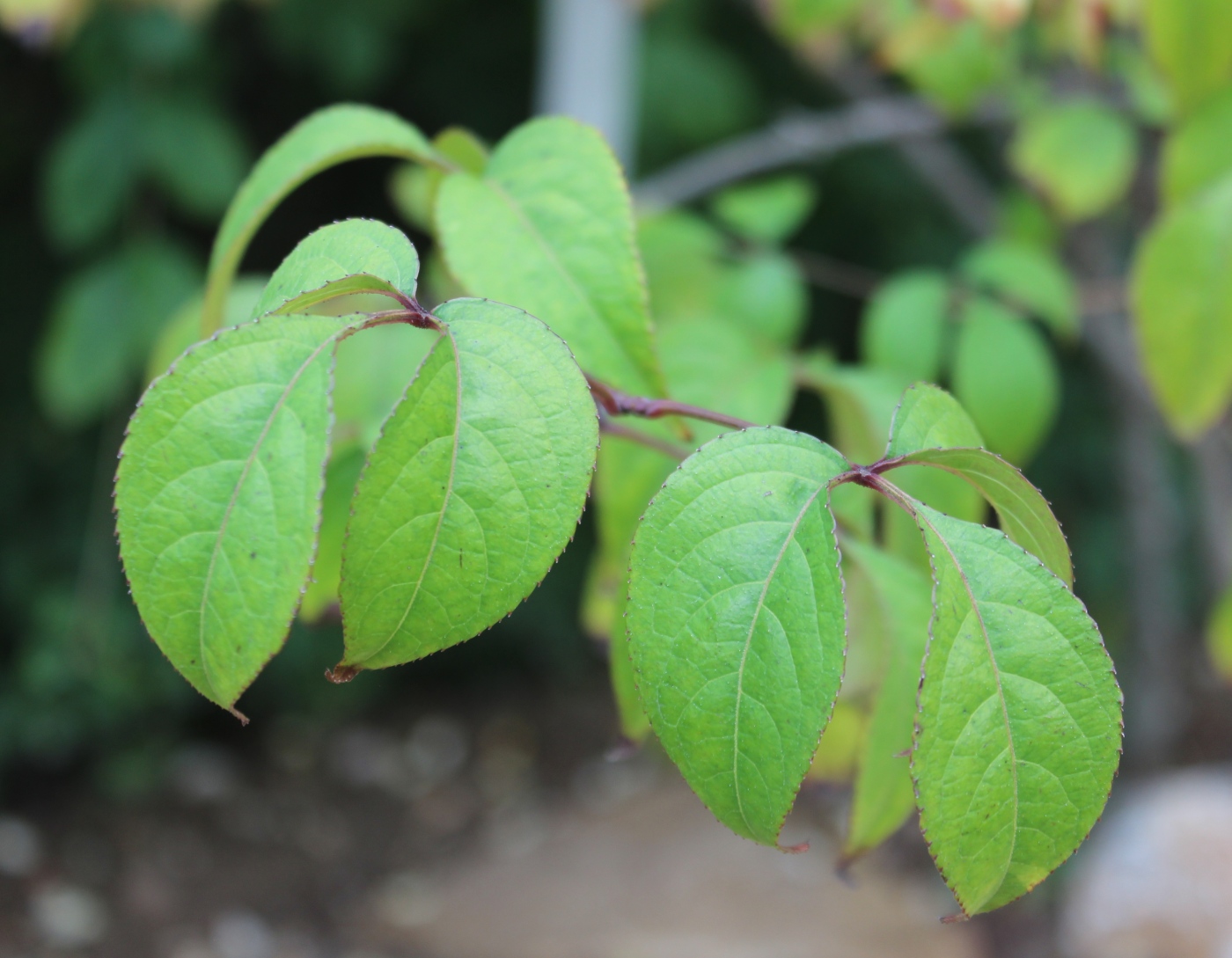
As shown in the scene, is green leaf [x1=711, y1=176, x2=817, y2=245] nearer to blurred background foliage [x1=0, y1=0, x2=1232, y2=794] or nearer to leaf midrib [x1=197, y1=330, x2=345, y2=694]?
blurred background foliage [x1=0, y1=0, x2=1232, y2=794]

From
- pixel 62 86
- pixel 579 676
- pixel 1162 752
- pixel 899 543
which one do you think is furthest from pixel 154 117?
pixel 1162 752

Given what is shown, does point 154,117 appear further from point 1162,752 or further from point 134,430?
point 1162,752

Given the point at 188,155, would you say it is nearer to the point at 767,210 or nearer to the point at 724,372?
the point at 767,210

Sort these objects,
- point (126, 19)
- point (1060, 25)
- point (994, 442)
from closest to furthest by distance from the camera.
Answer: point (994, 442) → point (1060, 25) → point (126, 19)

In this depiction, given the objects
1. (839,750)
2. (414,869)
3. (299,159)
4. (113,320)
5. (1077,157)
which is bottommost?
(414,869)

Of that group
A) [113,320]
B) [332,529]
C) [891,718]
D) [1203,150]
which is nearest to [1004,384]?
[1203,150]

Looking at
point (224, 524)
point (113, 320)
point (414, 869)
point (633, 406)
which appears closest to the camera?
point (224, 524)

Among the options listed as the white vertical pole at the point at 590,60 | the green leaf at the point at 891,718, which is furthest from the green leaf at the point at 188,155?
the green leaf at the point at 891,718
